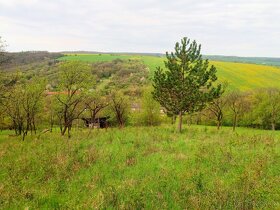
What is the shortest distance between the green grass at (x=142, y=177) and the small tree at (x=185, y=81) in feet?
46.4

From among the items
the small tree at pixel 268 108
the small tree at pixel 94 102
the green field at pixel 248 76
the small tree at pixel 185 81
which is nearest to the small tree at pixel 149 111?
the small tree at pixel 94 102

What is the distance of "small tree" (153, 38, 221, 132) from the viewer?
3144 cm

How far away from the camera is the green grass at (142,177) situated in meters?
9.02

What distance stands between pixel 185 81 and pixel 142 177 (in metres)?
21.4

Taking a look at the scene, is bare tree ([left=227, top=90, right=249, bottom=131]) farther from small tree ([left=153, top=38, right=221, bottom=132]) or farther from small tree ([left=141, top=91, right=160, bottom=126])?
small tree ([left=153, top=38, right=221, bottom=132])

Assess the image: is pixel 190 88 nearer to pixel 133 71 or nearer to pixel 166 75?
pixel 166 75

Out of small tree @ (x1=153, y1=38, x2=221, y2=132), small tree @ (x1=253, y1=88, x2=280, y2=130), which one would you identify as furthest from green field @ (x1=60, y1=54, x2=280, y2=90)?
small tree @ (x1=153, y1=38, x2=221, y2=132)

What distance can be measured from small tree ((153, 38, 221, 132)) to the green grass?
14.1 metres

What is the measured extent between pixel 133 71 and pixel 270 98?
6323cm

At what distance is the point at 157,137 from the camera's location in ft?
70.3

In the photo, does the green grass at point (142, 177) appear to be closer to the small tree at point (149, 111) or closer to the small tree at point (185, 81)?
the small tree at point (185, 81)

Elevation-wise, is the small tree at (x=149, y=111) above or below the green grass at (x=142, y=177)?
below

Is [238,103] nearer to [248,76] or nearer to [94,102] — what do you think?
[94,102]

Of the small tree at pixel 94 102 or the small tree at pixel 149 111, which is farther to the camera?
the small tree at pixel 149 111
